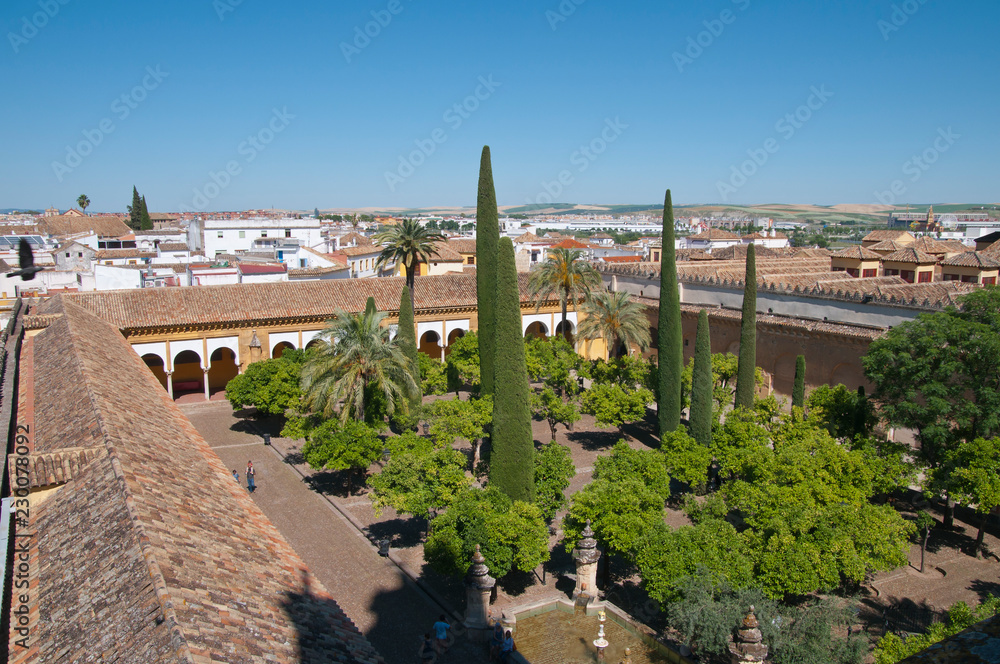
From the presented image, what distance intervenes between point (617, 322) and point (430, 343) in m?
13.5

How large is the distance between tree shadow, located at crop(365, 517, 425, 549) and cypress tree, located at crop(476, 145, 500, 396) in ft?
18.7

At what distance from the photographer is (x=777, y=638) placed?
10.5 metres

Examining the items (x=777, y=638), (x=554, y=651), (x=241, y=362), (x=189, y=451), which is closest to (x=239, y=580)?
(x=189, y=451)

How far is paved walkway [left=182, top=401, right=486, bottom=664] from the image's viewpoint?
12156 millimetres

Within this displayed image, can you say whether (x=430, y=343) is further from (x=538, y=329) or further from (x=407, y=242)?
(x=407, y=242)

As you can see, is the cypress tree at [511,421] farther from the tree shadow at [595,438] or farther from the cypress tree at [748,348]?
the cypress tree at [748,348]

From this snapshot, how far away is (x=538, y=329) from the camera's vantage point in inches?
1517

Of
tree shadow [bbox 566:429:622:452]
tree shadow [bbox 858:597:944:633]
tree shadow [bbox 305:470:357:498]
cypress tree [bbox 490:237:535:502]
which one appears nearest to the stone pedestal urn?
cypress tree [bbox 490:237:535:502]

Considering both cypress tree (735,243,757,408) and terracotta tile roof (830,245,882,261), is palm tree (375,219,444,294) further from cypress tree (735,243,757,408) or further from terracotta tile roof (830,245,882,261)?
terracotta tile roof (830,245,882,261)

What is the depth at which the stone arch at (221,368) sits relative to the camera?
31.9 m

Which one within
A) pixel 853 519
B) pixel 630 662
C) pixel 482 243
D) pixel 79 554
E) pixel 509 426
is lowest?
pixel 630 662

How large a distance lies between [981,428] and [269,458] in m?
19.5

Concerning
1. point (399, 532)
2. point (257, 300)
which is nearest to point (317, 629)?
point (399, 532)

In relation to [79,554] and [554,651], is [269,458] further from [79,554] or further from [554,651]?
[79,554]
